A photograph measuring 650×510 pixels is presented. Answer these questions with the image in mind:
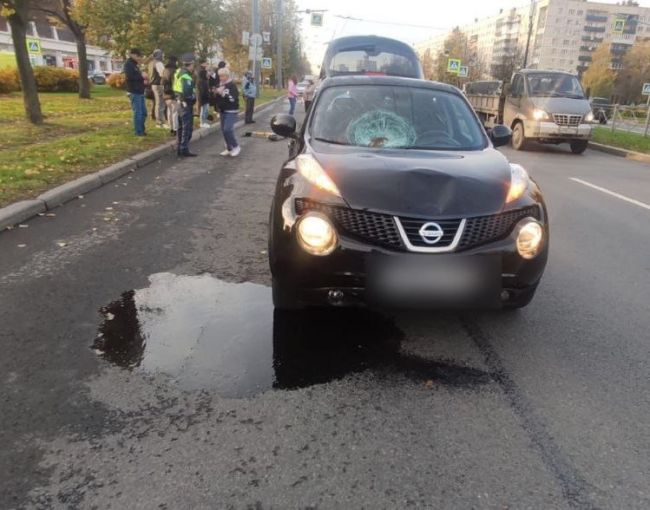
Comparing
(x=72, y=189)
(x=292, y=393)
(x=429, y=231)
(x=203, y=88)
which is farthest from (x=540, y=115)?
(x=292, y=393)

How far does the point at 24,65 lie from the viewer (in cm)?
1278

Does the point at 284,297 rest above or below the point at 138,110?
below

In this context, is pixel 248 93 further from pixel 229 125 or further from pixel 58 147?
pixel 58 147

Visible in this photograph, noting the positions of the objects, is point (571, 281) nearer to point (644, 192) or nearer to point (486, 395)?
point (486, 395)

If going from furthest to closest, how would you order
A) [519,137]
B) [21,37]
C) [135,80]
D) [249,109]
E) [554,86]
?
[249,109], [519,137], [554,86], [21,37], [135,80]

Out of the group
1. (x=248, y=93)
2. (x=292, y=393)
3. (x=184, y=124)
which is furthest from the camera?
(x=248, y=93)

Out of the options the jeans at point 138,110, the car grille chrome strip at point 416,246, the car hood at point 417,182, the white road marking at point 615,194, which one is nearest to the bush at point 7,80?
the jeans at point 138,110

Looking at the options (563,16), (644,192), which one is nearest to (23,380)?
(644,192)

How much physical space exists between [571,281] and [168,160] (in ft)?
27.1

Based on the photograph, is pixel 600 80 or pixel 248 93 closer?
pixel 248 93

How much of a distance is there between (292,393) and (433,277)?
1019 millimetres

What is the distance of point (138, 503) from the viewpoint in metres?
2.05

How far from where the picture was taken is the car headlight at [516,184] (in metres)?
3.30

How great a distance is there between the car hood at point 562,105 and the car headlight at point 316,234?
13.6 m
